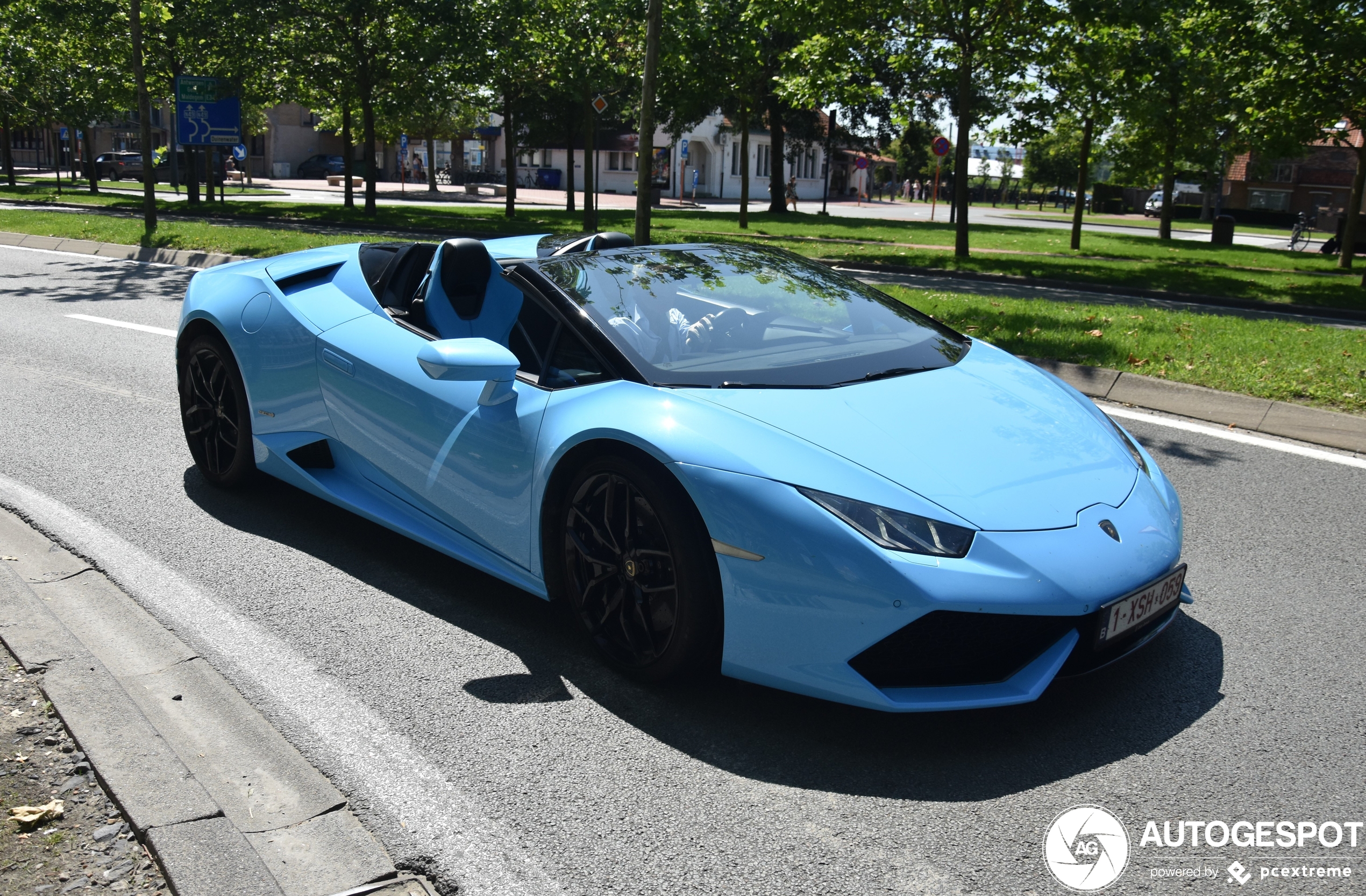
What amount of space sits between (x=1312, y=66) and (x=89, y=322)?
1666 cm

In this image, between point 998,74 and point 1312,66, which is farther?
point 998,74

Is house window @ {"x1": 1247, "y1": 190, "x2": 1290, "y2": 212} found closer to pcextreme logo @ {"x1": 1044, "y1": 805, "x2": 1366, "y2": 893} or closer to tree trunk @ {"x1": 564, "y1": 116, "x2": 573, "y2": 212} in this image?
tree trunk @ {"x1": 564, "y1": 116, "x2": 573, "y2": 212}

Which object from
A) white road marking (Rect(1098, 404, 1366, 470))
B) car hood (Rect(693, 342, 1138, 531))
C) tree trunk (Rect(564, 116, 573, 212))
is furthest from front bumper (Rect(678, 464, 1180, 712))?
tree trunk (Rect(564, 116, 573, 212))

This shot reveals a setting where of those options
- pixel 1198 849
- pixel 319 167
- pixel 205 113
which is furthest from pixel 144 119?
pixel 319 167

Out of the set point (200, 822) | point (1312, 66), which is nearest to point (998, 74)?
point (1312, 66)

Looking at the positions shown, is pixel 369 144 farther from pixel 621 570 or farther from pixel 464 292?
pixel 621 570

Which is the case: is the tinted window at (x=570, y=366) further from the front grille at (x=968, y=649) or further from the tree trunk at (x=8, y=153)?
the tree trunk at (x=8, y=153)

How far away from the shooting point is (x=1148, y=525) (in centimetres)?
319

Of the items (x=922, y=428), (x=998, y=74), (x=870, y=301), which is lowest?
(x=922, y=428)

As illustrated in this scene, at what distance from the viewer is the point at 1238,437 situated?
249 inches

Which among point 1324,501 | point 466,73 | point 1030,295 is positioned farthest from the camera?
point 466,73

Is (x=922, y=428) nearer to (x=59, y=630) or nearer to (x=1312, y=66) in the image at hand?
(x=59, y=630)

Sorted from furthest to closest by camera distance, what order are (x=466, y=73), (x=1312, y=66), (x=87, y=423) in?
(x=466, y=73), (x=1312, y=66), (x=87, y=423)

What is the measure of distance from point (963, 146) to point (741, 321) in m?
16.2
